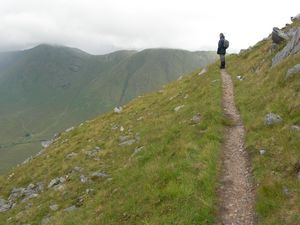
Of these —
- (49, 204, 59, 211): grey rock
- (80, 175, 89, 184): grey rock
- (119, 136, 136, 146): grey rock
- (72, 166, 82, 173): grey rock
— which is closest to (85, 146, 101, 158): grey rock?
(72, 166, 82, 173): grey rock

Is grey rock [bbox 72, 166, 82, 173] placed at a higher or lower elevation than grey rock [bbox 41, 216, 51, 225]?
higher

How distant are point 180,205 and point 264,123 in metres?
8.70

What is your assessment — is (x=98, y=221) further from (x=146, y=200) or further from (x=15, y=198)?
(x=15, y=198)

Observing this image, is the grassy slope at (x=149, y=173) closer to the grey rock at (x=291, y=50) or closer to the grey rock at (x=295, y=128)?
the grey rock at (x=295, y=128)

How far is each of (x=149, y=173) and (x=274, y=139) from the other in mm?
6635

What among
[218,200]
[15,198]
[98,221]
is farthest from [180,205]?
[15,198]

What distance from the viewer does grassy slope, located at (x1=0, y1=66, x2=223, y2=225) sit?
16938 mm

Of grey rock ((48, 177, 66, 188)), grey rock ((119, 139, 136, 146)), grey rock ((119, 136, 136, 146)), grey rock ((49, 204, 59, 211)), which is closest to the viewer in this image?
grey rock ((49, 204, 59, 211))

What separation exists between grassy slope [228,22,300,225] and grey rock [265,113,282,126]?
310 millimetres

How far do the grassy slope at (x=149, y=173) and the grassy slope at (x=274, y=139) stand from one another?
6.59 ft

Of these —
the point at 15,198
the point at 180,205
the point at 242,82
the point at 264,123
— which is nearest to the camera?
the point at 180,205

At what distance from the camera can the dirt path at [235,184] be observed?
15.6 m

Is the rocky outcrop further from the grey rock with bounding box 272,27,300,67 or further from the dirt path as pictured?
the grey rock with bounding box 272,27,300,67

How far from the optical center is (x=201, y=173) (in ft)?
60.3
